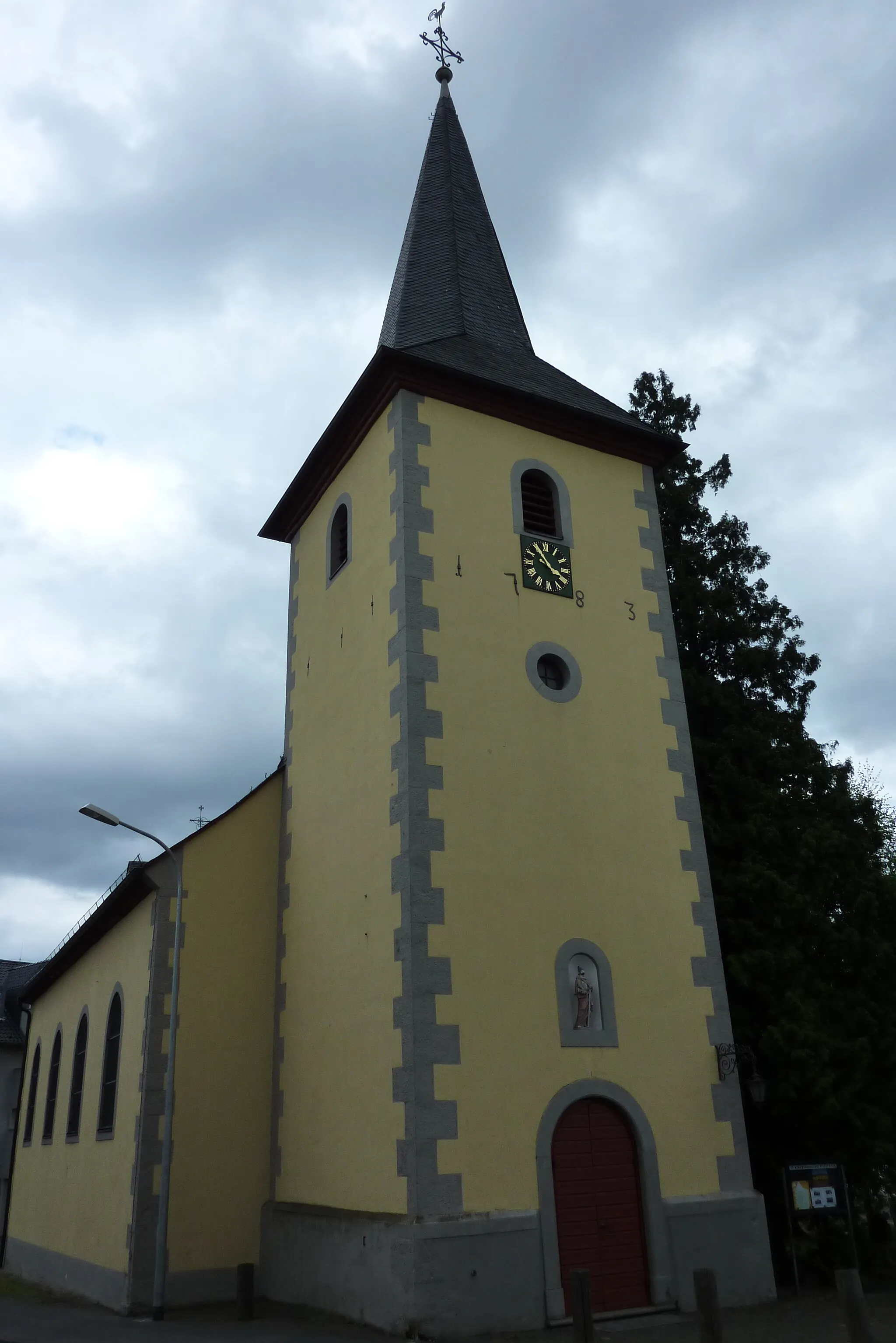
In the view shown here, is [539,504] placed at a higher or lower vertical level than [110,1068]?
higher

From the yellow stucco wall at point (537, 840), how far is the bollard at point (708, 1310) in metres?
2.91

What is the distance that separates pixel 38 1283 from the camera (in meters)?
18.5

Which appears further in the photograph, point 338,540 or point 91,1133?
point 91,1133

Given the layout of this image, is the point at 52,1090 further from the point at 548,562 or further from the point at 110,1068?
the point at 548,562

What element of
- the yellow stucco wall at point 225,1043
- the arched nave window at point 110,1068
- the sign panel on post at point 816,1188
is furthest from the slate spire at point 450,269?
the sign panel on post at point 816,1188

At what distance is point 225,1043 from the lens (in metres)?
13.8

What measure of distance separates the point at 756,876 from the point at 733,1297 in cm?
485

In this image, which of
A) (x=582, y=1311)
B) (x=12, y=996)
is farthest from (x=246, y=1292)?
(x=12, y=996)

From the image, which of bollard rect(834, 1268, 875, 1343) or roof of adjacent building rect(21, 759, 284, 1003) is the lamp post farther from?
bollard rect(834, 1268, 875, 1343)

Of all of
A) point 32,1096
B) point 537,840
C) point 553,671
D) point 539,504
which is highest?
point 539,504

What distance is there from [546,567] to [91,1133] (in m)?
10.6

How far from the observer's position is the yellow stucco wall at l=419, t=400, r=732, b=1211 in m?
11.1

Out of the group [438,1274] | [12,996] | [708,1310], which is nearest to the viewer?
[708,1310]

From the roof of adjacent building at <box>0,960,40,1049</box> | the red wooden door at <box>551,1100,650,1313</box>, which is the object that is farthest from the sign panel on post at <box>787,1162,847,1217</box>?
the roof of adjacent building at <box>0,960,40,1049</box>
